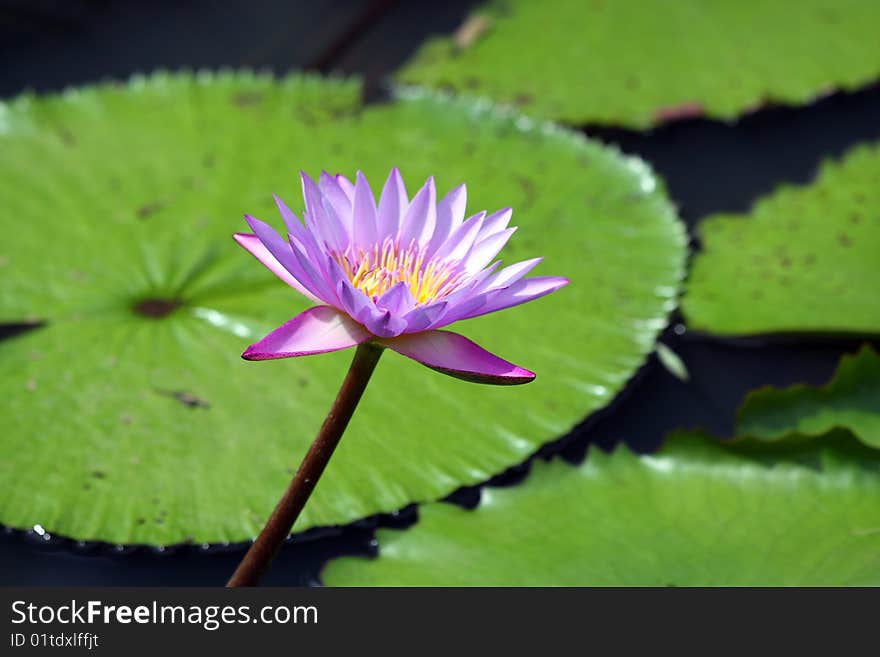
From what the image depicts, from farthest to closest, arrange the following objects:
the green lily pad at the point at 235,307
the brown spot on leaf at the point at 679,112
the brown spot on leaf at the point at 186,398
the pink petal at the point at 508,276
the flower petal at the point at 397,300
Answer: the brown spot on leaf at the point at 679,112 < the brown spot on leaf at the point at 186,398 < the green lily pad at the point at 235,307 < the pink petal at the point at 508,276 < the flower petal at the point at 397,300

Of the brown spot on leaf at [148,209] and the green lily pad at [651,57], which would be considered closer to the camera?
the brown spot on leaf at [148,209]

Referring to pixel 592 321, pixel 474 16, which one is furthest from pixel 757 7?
pixel 592 321

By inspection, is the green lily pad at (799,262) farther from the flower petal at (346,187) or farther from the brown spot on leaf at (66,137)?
the brown spot on leaf at (66,137)

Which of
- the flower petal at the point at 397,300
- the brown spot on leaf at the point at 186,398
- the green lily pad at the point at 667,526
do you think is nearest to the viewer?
the flower petal at the point at 397,300

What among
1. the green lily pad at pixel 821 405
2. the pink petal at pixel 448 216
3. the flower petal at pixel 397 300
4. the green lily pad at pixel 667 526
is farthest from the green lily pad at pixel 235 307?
the flower petal at pixel 397 300

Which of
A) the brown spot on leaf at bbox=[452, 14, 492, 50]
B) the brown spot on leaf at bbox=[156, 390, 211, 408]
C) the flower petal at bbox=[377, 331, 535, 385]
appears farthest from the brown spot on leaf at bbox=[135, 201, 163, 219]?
the flower petal at bbox=[377, 331, 535, 385]

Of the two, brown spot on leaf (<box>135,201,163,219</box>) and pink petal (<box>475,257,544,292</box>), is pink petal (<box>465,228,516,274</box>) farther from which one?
brown spot on leaf (<box>135,201,163,219</box>)

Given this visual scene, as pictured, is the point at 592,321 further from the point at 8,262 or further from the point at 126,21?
the point at 126,21

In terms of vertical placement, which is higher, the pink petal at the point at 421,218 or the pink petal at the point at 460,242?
the pink petal at the point at 421,218
